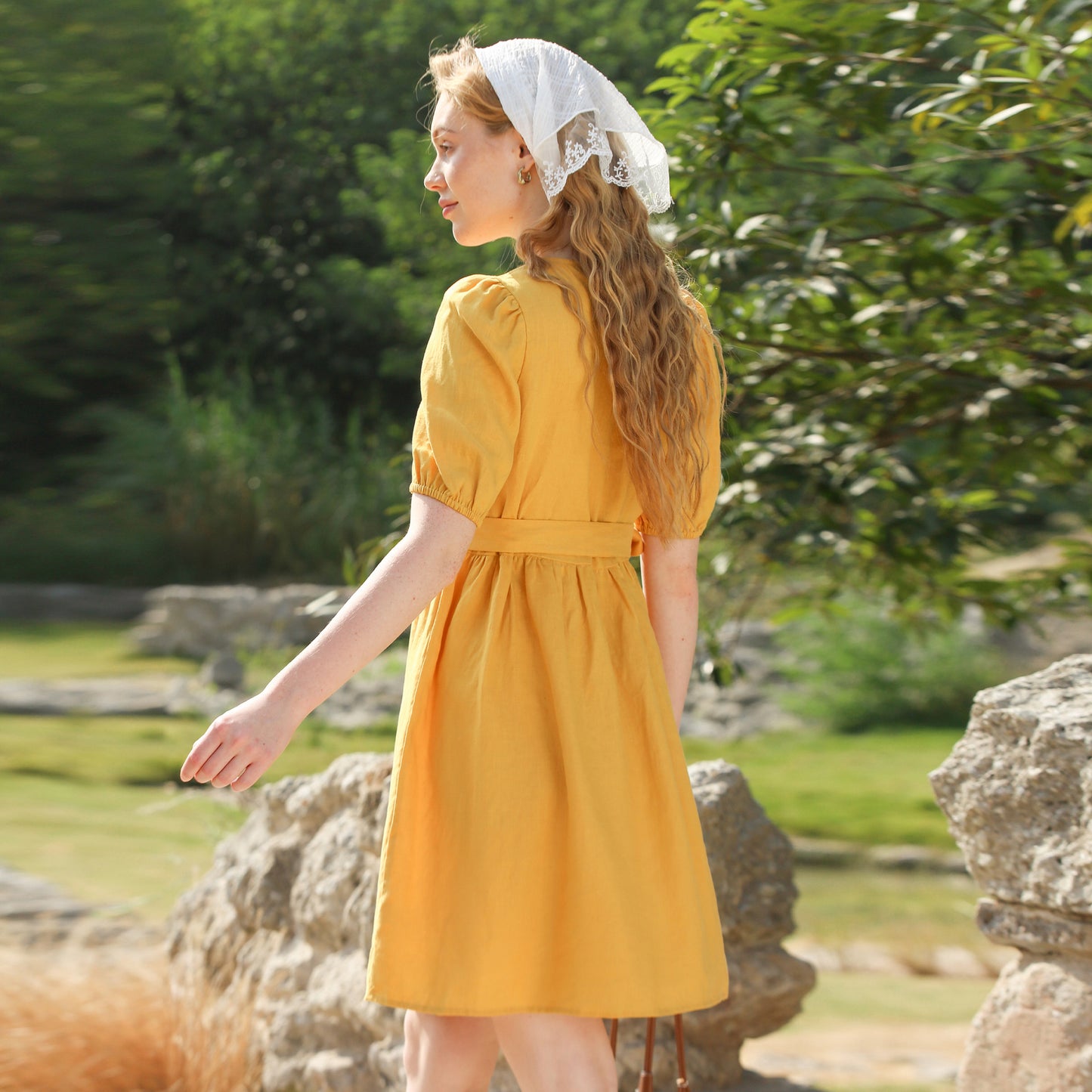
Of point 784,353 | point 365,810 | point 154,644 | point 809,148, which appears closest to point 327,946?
point 365,810

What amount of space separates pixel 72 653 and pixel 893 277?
311 inches

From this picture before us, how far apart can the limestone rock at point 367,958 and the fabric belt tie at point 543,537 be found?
100 cm

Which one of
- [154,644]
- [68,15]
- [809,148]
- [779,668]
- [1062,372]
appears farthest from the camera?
[68,15]

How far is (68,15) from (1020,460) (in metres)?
14.4

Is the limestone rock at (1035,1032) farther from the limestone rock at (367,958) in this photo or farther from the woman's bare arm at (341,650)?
the woman's bare arm at (341,650)

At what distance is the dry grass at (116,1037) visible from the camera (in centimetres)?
240

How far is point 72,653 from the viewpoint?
32.3 feet

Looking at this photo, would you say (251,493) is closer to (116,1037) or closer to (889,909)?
(889,909)

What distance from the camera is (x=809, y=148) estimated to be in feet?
36.7

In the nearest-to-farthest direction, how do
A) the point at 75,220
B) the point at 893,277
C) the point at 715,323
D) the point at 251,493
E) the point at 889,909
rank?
the point at 715,323 → the point at 893,277 → the point at 889,909 → the point at 251,493 → the point at 75,220

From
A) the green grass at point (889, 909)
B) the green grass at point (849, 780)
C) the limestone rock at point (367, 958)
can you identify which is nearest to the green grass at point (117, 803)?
the limestone rock at point (367, 958)

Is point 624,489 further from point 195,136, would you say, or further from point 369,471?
point 195,136

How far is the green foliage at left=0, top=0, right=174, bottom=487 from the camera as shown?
14383 mm


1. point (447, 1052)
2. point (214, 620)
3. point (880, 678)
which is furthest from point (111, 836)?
point (880, 678)
